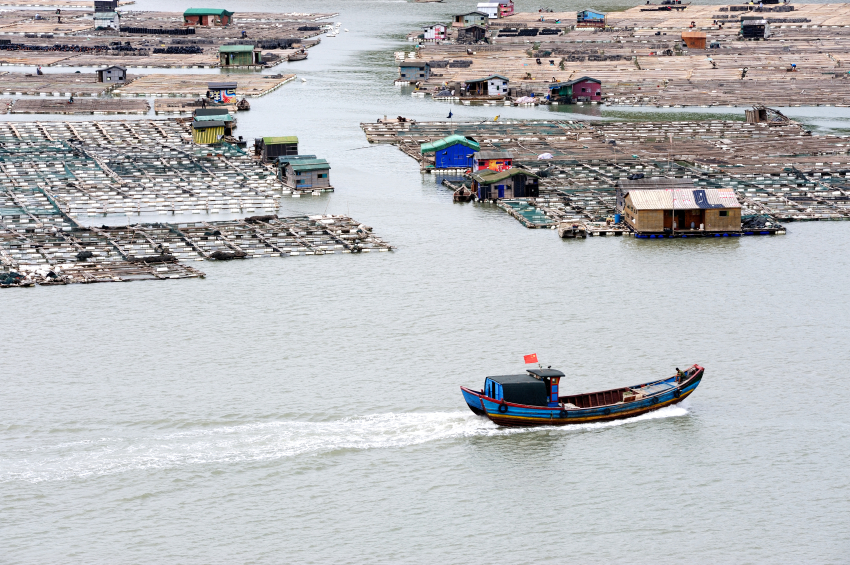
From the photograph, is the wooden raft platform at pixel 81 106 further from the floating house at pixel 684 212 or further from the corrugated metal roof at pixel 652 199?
the floating house at pixel 684 212

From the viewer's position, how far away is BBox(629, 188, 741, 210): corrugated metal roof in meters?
53.7

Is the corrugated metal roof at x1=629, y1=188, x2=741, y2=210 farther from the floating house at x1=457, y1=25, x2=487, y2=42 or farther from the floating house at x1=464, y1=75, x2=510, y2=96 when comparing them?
the floating house at x1=457, y1=25, x2=487, y2=42

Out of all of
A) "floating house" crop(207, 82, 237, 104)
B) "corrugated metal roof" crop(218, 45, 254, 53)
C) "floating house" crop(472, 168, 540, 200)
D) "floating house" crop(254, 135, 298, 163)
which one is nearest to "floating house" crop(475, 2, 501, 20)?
"corrugated metal roof" crop(218, 45, 254, 53)

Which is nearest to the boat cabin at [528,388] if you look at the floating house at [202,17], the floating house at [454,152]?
the floating house at [454,152]

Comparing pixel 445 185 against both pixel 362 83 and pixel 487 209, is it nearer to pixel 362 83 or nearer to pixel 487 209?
pixel 487 209

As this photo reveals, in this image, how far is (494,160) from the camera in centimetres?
6450

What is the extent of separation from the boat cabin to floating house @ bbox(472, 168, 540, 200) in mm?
27110

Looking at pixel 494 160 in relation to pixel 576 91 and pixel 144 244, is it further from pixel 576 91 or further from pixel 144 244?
pixel 576 91

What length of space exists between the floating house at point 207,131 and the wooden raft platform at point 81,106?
1554 centimetres

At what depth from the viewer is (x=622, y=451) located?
32.9 m

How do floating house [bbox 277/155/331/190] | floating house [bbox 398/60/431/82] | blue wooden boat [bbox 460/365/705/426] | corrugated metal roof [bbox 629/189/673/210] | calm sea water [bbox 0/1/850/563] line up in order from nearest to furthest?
calm sea water [bbox 0/1/850/563]
blue wooden boat [bbox 460/365/705/426]
corrugated metal roof [bbox 629/189/673/210]
floating house [bbox 277/155/331/190]
floating house [bbox 398/60/431/82]

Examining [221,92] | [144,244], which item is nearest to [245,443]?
[144,244]

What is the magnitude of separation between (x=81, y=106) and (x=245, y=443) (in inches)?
2497

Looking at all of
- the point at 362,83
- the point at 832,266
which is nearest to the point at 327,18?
the point at 362,83
